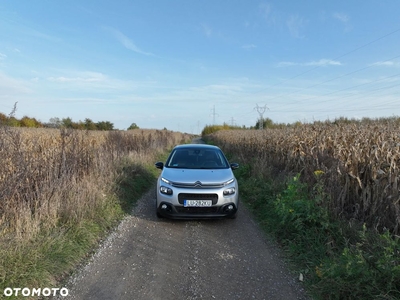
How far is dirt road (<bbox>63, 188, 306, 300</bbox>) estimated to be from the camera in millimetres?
2967

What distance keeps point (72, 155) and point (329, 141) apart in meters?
6.50

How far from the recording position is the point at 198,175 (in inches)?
214

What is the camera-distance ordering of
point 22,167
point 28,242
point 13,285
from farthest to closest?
point 22,167
point 28,242
point 13,285

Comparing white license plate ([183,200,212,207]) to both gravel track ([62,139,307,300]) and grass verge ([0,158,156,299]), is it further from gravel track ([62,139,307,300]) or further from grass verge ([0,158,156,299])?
grass verge ([0,158,156,299])

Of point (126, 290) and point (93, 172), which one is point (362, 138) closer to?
point (126, 290)

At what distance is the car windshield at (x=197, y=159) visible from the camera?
615 cm

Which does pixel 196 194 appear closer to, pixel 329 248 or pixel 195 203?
pixel 195 203

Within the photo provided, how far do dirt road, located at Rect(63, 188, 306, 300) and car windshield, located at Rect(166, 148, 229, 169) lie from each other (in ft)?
4.99

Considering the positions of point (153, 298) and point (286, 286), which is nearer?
point (153, 298)

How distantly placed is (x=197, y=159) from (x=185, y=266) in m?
3.22

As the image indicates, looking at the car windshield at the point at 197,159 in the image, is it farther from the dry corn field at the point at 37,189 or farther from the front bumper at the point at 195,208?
the dry corn field at the point at 37,189

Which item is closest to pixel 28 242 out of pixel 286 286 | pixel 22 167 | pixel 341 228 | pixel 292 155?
pixel 22 167

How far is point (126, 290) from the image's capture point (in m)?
2.96

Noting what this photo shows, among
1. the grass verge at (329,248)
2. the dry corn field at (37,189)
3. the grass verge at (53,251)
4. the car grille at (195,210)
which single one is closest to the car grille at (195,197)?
the car grille at (195,210)
